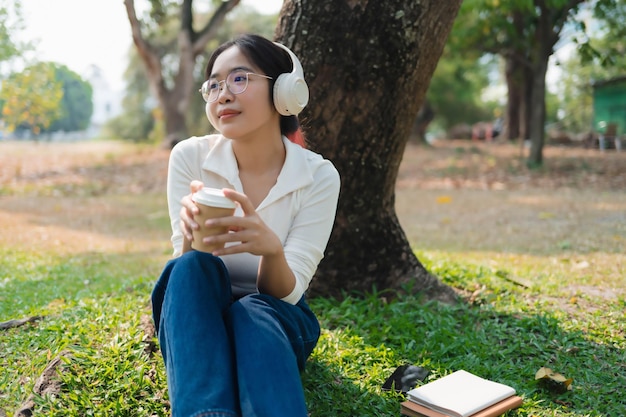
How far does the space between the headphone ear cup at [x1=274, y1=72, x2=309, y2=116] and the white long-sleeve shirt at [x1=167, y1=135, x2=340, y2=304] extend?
217mm

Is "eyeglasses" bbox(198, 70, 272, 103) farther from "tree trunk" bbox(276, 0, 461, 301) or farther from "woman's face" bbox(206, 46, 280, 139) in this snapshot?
"tree trunk" bbox(276, 0, 461, 301)

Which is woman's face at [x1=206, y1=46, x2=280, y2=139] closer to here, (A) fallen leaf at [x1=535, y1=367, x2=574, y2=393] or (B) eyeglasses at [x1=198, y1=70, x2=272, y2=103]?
(B) eyeglasses at [x1=198, y1=70, x2=272, y2=103]

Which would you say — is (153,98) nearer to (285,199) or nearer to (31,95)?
(31,95)

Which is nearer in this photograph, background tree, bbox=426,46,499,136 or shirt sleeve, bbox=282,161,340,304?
shirt sleeve, bbox=282,161,340,304

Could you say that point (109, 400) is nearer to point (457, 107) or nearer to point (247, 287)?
point (247, 287)

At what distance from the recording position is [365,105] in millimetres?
3521

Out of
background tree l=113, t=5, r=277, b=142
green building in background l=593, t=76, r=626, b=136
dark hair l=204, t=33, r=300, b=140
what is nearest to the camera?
dark hair l=204, t=33, r=300, b=140

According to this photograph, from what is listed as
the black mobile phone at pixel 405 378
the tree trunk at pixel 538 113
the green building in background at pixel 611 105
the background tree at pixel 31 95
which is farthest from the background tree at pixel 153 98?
the black mobile phone at pixel 405 378

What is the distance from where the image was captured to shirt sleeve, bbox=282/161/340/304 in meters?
2.37

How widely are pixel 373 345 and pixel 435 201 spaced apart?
6.82 metres

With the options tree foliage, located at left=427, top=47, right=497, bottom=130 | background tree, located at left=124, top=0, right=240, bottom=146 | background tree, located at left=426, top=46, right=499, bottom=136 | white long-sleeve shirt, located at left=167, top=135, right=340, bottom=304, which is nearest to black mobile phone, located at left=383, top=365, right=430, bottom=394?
white long-sleeve shirt, located at left=167, top=135, right=340, bottom=304

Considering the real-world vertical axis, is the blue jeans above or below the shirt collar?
below

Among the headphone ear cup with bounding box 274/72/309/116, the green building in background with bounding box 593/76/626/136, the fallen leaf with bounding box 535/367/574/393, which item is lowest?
the fallen leaf with bounding box 535/367/574/393

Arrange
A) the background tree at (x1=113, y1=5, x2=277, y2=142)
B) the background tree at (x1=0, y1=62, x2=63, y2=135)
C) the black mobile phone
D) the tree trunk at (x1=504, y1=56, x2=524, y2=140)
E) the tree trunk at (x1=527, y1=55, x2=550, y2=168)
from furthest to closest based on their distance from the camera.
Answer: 1. the background tree at (x1=113, y1=5, x2=277, y2=142)
2. the tree trunk at (x1=504, y1=56, x2=524, y2=140)
3. the background tree at (x1=0, y1=62, x2=63, y2=135)
4. the tree trunk at (x1=527, y1=55, x2=550, y2=168)
5. the black mobile phone
